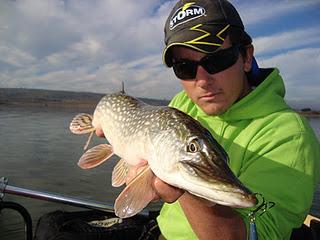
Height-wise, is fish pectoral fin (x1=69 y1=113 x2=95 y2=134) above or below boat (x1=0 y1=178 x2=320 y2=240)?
above

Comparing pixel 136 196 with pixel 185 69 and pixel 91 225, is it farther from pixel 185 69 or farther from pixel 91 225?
pixel 91 225

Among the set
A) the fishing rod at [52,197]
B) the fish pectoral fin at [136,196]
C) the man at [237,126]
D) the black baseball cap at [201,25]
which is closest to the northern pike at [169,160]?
the fish pectoral fin at [136,196]

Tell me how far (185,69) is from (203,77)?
144 mm

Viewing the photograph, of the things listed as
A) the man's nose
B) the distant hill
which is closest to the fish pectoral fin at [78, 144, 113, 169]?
the man's nose

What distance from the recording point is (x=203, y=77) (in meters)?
2.59

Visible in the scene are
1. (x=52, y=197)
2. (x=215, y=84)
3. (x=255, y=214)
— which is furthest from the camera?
(x=52, y=197)

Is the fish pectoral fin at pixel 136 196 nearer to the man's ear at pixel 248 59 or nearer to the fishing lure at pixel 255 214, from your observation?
the fishing lure at pixel 255 214

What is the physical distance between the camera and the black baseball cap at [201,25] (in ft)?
8.16

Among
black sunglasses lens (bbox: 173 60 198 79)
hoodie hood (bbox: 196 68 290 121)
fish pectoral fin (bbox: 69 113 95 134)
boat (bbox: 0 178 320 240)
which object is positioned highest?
black sunglasses lens (bbox: 173 60 198 79)

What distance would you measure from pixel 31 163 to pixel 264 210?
9036mm

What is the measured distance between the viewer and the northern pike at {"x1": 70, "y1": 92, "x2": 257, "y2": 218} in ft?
5.66

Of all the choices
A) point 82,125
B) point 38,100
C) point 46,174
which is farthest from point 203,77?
point 38,100

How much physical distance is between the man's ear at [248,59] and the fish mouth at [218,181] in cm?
122

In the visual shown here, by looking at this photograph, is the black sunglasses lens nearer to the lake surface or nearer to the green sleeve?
the green sleeve
